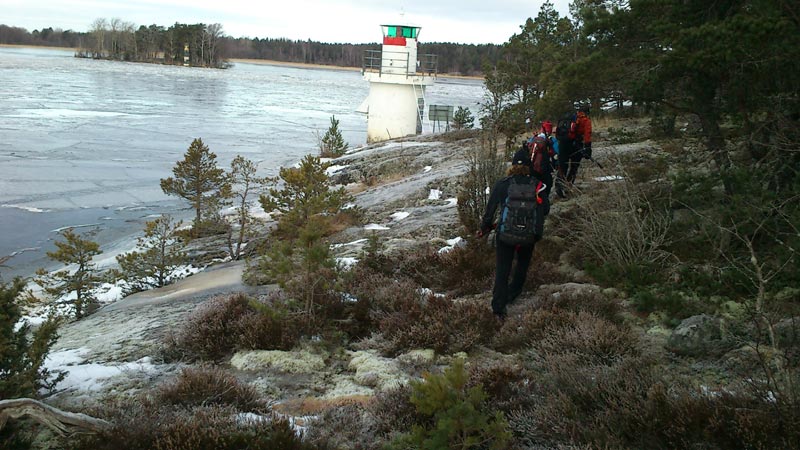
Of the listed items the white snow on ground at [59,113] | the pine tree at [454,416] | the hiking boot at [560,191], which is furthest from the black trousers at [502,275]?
the white snow on ground at [59,113]

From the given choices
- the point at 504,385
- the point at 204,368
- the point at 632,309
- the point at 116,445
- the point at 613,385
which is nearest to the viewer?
the point at 116,445

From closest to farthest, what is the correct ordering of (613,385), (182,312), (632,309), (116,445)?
1. (116,445)
2. (613,385)
3. (632,309)
4. (182,312)

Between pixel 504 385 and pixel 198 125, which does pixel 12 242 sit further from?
pixel 198 125

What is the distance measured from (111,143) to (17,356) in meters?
25.4

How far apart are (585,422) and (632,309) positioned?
2.70m

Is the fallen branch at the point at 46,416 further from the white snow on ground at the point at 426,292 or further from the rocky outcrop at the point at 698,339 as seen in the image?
the rocky outcrop at the point at 698,339

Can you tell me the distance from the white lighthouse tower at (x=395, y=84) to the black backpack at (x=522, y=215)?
23.6 meters

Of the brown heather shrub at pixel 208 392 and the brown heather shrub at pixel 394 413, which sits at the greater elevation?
the brown heather shrub at pixel 394 413

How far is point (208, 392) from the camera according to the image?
4.80 metres

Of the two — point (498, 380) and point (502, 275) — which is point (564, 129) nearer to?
point (502, 275)

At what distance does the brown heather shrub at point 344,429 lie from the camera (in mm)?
4141

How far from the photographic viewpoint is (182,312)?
759 cm

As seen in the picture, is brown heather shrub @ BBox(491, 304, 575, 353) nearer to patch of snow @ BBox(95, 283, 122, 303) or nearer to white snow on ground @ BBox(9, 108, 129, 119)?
patch of snow @ BBox(95, 283, 122, 303)

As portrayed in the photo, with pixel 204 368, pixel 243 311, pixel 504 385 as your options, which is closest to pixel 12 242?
pixel 243 311
